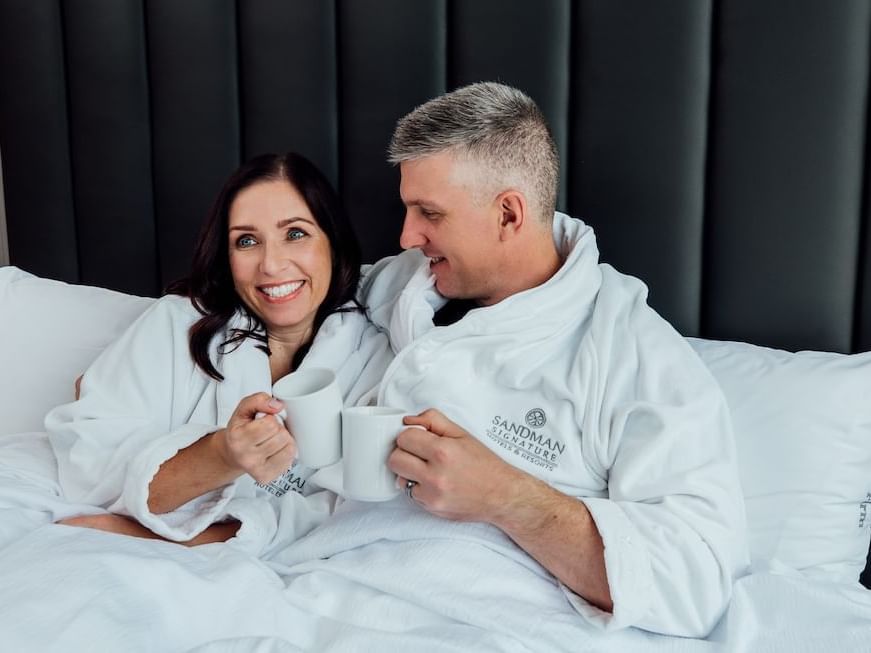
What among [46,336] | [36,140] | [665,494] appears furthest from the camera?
[36,140]

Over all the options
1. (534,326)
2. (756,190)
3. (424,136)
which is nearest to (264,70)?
(424,136)

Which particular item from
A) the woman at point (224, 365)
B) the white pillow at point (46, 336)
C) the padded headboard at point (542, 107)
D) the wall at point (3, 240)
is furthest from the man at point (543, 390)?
the wall at point (3, 240)

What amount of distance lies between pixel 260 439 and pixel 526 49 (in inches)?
38.1

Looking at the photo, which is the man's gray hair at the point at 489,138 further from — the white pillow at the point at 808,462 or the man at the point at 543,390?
the white pillow at the point at 808,462

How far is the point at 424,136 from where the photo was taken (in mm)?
1348

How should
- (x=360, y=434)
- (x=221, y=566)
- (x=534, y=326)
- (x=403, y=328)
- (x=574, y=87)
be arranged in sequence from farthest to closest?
(x=574, y=87), (x=403, y=328), (x=534, y=326), (x=221, y=566), (x=360, y=434)

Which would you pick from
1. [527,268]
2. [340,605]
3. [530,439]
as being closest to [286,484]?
[340,605]

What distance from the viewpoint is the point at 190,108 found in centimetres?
192

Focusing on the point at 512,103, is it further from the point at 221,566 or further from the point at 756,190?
the point at 221,566

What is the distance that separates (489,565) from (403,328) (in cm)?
45

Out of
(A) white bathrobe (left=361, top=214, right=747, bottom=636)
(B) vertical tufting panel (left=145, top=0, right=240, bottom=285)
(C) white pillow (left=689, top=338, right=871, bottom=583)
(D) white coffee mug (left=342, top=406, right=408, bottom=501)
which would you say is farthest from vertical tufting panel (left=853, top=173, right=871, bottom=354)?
(B) vertical tufting panel (left=145, top=0, right=240, bottom=285)

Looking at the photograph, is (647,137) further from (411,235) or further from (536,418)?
(536,418)

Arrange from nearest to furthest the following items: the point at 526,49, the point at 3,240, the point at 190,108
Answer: the point at 526,49, the point at 190,108, the point at 3,240

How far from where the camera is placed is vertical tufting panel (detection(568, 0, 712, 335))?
1.51 metres
